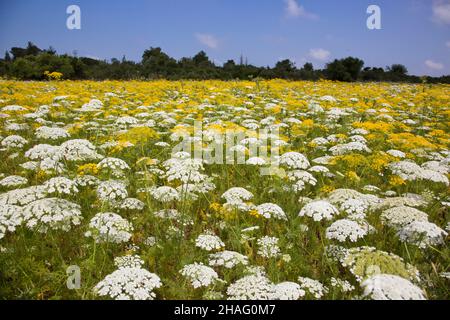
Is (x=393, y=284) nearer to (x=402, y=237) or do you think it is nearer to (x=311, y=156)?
(x=402, y=237)

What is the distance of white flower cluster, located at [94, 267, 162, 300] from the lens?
99.1 inches

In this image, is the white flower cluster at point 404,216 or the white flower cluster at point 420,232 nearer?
the white flower cluster at point 420,232

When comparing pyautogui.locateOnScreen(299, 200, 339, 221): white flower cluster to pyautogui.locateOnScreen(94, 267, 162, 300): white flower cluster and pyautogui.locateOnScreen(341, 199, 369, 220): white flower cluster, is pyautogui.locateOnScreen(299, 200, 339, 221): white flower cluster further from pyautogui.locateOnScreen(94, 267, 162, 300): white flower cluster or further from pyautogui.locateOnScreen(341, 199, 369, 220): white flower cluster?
pyautogui.locateOnScreen(94, 267, 162, 300): white flower cluster

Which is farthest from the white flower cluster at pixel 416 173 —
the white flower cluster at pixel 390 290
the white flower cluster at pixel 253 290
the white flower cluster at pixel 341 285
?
the white flower cluster at pixel 253 290

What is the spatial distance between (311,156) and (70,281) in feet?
17.8

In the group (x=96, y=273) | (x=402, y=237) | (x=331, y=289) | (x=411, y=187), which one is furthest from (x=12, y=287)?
(x=411, y=187)

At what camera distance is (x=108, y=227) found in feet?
11.8

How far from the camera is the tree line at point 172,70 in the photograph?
3288 cm

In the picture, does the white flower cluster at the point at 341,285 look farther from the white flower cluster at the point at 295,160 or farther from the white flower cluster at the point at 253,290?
the white flower cluster at the point at 295,160

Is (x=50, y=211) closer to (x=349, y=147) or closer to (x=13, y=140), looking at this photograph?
(x=13, y=140)

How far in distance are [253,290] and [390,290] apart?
1.07 m

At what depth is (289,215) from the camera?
4.60 m

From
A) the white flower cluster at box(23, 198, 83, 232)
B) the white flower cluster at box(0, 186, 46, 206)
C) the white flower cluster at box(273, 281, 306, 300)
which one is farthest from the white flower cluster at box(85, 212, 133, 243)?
the white flower cluster at box(273, 281, 306, 300)

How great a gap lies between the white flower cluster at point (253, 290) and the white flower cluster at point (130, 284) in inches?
25.9
